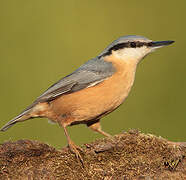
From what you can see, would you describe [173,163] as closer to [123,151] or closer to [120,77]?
[123,151]

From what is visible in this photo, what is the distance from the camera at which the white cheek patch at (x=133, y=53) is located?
406 centimetres

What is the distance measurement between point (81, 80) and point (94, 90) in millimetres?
287

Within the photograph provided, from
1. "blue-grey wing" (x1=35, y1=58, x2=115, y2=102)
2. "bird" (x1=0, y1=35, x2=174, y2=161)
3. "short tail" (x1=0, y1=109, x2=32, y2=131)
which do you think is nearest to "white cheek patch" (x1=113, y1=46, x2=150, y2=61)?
"bird" (x1=0, y1=35, x2=174, y2=161)

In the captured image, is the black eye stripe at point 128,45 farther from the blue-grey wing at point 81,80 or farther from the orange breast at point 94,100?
the orange breast at point 94,100

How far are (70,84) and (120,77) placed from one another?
607mm

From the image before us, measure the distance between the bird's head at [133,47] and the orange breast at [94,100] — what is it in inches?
13.2

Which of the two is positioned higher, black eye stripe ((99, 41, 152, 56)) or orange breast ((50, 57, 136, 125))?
A: black eye stripe ((99, 41, 152, 56))

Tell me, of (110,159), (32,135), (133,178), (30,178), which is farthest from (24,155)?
(32,135)

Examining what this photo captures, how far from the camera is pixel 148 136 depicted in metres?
3.00

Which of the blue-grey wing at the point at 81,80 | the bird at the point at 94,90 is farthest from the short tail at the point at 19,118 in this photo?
the blue-grey wing at the point at 81,80

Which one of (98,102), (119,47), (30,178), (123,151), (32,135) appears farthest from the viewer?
(32,135)

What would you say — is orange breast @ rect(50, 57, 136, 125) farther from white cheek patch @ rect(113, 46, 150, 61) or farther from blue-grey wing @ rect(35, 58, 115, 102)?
white cheek patch @ rect(113, 46, 150, 61)

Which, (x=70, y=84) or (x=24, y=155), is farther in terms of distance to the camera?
(x=70, y=84)

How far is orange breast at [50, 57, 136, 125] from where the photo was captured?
3.64 metres
